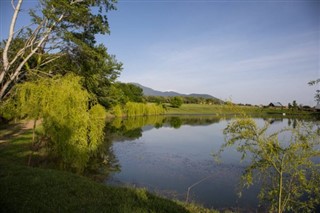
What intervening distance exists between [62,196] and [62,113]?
4644mm

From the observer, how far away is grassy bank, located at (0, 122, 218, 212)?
6.36m

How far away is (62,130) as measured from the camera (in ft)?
Result: 36.4

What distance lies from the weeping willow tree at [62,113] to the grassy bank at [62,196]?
197cm

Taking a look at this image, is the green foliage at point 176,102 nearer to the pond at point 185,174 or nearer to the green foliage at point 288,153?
the pond at point 185,174

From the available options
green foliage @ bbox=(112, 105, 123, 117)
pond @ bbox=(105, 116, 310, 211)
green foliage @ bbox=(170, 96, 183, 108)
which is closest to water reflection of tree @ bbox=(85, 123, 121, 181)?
pond @ bbox=(105, 116, 310, 211)

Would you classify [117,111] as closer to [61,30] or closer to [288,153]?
[61,30]

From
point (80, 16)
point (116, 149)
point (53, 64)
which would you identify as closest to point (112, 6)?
point (80, 16)

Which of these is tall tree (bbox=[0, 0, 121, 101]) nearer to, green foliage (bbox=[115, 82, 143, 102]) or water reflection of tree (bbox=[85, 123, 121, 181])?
→ water reflection of tree (bbox=[85, 123, 121, 181])

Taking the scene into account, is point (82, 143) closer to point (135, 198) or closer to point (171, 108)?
point (135, 198)

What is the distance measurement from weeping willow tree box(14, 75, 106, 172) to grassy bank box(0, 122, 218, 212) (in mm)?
1970

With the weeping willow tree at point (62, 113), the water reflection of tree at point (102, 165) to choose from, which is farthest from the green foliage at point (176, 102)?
the weeping willow tree at point (62, 113)

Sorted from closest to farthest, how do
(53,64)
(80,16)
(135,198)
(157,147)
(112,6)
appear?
(135,198) < (80,16) < (112,6) < (53,64) < (157,147)

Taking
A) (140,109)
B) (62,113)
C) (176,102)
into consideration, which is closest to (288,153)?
(62,113)

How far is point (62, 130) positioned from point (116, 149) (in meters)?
9.65
